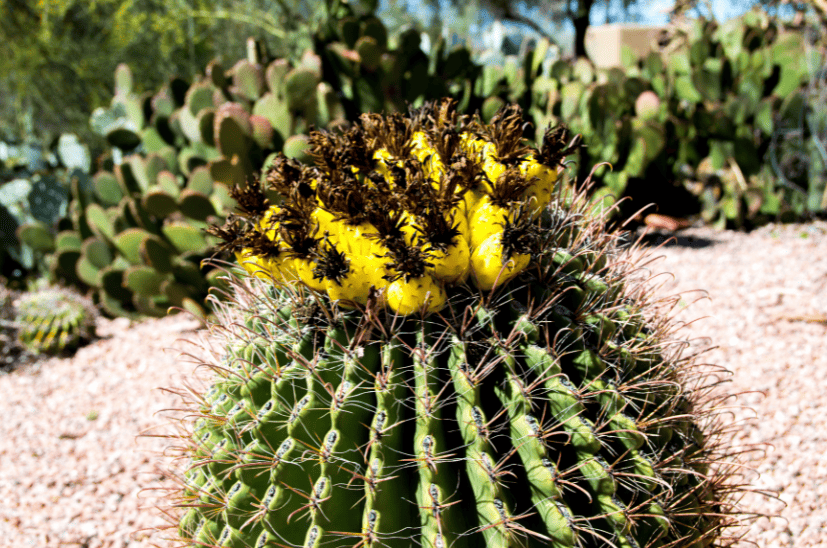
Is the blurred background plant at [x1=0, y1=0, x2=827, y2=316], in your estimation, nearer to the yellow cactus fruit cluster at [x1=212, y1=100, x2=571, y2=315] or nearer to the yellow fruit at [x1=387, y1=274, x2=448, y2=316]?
the yellow cactus fruit cluster at [x1=212, y1=100, x2=571, y2=315]

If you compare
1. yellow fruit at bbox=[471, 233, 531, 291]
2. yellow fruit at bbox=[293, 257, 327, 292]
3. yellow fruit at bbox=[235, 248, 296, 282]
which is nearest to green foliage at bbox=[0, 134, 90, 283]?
yellow fruit at bbox=[235, 248, 296, 282]

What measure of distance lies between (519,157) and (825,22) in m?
5.97

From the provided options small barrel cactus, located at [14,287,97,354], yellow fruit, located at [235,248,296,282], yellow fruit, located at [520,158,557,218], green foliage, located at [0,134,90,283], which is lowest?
small barrel cactus, located at [14,287,97,354]

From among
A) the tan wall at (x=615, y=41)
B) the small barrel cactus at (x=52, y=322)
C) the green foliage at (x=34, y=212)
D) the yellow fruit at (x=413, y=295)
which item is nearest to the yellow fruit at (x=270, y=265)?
the yellow fruit at (x=413, y=295)

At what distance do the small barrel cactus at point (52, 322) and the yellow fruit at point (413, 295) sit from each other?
4.26m

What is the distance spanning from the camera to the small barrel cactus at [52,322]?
4.65 metres

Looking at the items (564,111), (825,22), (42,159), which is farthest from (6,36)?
(825,22)

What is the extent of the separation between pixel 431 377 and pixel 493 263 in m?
0.29

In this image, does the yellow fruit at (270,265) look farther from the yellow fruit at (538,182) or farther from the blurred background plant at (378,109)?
the blurred background plant at (378,109)

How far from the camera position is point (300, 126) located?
165 inches

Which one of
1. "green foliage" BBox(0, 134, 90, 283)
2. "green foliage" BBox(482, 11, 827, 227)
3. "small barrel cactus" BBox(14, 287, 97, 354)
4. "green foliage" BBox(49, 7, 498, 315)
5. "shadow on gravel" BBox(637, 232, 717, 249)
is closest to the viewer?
"green foliage" BBox(49, 7, 498, 315)

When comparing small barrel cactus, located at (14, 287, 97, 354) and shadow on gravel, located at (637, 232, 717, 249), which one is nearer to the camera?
small barrel cactus, located at (14, 287, 97, 354)

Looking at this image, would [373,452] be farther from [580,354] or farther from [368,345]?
[580,354]

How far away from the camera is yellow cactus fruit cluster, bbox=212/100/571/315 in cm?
132
